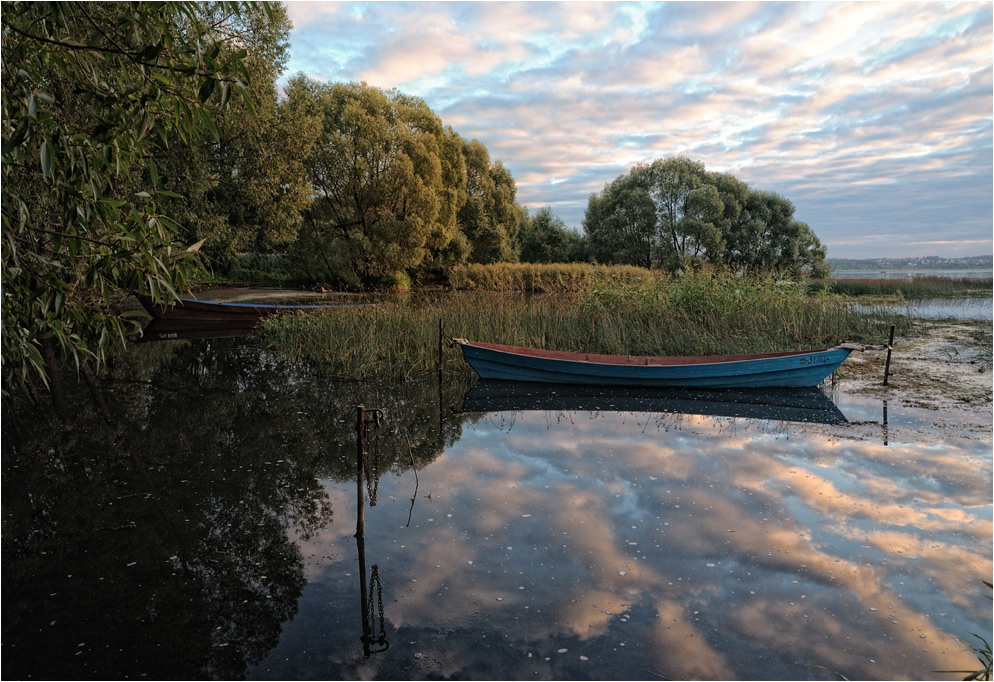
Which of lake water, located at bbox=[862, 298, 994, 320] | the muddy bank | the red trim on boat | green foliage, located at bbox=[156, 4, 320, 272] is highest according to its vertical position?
green foliage, located at bbox=[156, 4, 320, 272]

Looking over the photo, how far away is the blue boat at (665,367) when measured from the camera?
1020 centimetres

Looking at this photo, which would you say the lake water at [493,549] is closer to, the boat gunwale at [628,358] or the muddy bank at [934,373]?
the muddy bank at [934,373]

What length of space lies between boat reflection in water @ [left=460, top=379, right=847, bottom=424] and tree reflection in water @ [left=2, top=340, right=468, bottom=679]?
1496mm

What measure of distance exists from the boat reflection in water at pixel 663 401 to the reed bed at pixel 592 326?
66.4 inches

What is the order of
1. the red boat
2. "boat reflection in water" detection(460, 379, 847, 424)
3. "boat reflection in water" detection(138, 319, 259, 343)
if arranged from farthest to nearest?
"boat reflection in water" detection(138, 319, 259, 343) < the red boat < "boat reflection in water" detection(460, 379, 847, 424)

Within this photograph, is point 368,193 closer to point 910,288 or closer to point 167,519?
point 910,288

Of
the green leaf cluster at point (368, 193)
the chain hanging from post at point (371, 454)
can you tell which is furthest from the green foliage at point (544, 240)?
the chain hanging from post at point (371, 454)

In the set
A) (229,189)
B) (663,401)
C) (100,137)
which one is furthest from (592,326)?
(229,189)

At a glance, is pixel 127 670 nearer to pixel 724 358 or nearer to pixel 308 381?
pixel 308 381

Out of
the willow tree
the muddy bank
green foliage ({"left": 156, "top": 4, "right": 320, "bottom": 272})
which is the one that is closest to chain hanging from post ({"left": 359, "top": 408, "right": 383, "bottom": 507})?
the muddy bank

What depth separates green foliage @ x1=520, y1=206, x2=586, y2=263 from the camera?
40.0 m

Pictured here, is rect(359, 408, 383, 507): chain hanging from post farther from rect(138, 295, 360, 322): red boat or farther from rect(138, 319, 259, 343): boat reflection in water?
Answer: rect(138, 319, 259, 343): boat reflection in water

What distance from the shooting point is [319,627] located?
3654mm

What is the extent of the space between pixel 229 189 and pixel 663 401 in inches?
630
